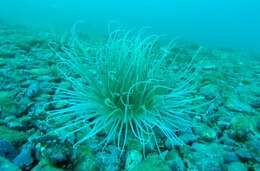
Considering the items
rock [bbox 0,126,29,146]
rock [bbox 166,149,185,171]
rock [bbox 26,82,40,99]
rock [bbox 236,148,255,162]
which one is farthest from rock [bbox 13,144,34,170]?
rock [bbox 236,148,255,162]

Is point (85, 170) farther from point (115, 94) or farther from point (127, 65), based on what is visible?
point (127, 65)

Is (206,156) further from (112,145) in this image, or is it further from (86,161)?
(86,161)

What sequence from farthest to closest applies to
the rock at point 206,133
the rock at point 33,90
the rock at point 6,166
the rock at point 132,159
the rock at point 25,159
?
the rock at point 33,90 → the rock at point 206,133 → the rock at point 132,159 → the rock at point 25,159 → the rock at point 6,166

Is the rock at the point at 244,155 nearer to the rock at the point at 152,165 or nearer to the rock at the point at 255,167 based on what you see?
the rock at the point at 255,167

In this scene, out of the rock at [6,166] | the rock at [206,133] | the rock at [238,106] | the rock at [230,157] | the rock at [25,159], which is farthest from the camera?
the rock at [238,106]

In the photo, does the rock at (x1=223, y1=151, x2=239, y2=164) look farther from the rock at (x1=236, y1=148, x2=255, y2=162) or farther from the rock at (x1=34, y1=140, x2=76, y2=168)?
the rock at (x1=34, y1=140, x2=76, y2=168)

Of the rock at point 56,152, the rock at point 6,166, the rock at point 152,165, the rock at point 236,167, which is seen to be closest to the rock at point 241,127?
the rock at point 236,167
